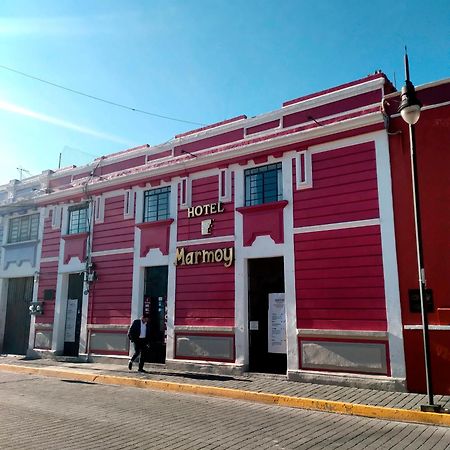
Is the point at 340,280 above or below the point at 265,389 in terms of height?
above

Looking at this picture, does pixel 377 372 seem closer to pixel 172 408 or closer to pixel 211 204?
pixel 172 408

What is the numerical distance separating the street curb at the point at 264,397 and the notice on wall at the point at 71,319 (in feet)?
8.17

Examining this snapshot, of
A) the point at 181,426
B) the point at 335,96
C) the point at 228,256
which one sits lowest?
the point at 181,426

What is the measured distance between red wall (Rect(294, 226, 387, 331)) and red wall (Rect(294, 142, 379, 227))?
40cm

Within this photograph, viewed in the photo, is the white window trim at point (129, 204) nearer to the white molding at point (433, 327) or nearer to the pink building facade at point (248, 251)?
the pink building facade at point (248, 251)

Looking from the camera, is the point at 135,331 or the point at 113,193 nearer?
the point at 135,331

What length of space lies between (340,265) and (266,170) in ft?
11.2

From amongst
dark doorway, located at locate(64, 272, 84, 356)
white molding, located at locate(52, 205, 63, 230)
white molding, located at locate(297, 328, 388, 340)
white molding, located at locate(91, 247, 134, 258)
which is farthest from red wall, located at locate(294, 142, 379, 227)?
white molding, located at locate(52, 205, 63, 230)

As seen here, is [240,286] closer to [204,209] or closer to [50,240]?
[204,209]

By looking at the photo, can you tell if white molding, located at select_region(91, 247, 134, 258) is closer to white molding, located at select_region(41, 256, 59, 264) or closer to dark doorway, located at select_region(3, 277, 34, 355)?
white molding, located at select_region(41, 256, 59, 264)

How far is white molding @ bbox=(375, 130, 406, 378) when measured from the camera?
9.16 meters

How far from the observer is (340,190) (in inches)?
419

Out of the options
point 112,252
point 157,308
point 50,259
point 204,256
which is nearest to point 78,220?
point 50,259

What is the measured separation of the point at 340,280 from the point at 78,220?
33.3ft
